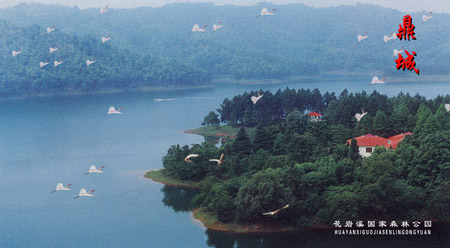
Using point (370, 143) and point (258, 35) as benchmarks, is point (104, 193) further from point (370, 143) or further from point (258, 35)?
point (258, 35)

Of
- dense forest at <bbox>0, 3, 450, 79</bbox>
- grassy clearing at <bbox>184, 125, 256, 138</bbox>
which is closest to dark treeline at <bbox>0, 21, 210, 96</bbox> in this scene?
dense forest at <bbox>0, 3, 450, 79</bbox>

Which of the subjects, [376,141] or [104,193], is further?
[104,193]

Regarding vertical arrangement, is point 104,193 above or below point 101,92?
below

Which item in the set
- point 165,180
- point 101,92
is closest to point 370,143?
point 165,180

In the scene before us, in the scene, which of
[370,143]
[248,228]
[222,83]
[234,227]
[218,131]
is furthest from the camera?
[222,83]

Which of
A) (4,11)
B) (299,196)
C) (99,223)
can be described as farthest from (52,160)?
(4,11)

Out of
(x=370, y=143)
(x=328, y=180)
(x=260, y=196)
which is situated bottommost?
(x=260, y=196)

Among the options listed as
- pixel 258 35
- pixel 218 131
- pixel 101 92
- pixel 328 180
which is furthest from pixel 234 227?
pixel 258 35

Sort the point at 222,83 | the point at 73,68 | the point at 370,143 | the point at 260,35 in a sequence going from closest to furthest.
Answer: the point at 370,143, the point at 73,68, the point at 222,83, the point at 260,35
